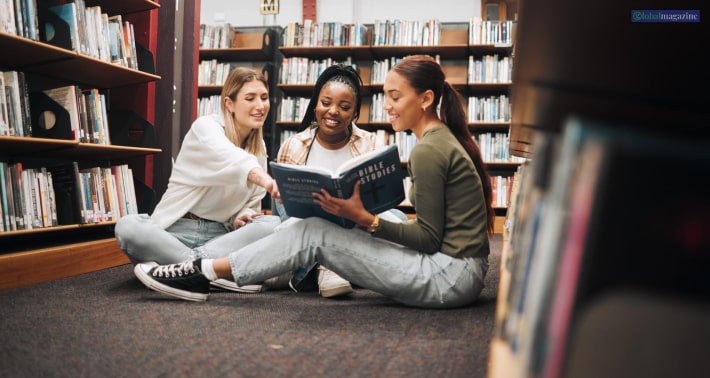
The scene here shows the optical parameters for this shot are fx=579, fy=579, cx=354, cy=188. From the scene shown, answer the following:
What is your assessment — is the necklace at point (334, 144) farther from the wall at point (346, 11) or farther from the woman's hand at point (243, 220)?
the wall at point (346, 11)

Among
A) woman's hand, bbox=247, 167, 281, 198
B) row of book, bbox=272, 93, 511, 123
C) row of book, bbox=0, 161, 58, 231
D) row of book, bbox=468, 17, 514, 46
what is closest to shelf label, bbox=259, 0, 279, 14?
row of book, bbox=272, 93, 511, 123

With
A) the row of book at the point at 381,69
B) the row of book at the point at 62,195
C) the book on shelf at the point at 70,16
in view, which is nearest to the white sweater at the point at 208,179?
the row of book at the point at 62,195

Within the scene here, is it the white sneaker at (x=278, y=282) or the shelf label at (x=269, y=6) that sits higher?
the shelf label at (x=269, y=6)

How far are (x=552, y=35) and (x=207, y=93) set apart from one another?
17.4 ft

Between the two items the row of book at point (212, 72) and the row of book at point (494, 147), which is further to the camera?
the row of book at point (212, 72)

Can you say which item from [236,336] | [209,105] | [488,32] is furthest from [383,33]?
[236,336]

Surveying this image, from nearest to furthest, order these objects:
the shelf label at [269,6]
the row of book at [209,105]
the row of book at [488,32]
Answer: the row of book at [488,32] → the row of book at [209,105] → the shelf label at [269,6]

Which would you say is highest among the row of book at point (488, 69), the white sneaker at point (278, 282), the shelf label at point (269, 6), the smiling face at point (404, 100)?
the shelf label at point (269, 6)

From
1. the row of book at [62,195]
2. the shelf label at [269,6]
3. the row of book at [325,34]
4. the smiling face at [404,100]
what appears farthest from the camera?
the shelf label at [269,6]

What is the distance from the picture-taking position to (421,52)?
18.0ft

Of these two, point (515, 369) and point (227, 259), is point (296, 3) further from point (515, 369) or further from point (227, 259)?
point (515, 369)

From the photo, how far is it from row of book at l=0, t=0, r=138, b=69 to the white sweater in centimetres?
71

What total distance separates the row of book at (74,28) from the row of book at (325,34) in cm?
271

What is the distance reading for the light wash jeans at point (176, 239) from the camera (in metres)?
2.04
